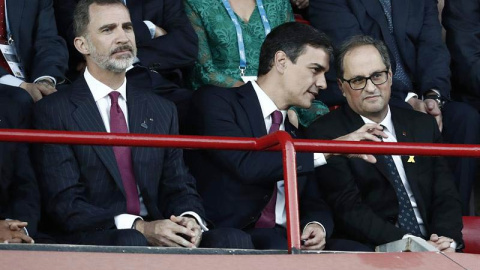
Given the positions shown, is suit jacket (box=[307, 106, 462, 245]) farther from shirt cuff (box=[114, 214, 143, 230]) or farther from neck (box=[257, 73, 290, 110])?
shirt cuff (box=[114, 214, 143, 230])

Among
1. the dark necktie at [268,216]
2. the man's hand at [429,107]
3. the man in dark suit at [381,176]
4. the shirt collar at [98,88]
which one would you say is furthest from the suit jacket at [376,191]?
the shirt collar at [98,88]

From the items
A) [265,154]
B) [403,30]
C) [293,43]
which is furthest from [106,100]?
[403,30]

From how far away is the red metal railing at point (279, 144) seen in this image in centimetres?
376

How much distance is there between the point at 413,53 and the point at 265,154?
1.56 m

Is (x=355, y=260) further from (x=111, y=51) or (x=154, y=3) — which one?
(x=154, y=3)

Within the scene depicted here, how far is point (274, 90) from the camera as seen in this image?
16.7ft

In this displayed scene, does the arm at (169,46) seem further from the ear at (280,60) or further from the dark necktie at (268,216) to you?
the dark necktie at (268,216)

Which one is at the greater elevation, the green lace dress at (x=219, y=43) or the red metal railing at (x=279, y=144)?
the green lace dress at (x=219, y=43)

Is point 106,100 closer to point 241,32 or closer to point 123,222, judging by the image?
point 123,222

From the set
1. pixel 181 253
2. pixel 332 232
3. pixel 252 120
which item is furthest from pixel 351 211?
pixel 181 253

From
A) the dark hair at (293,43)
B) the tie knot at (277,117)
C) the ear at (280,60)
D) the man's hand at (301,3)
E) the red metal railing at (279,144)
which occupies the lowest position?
the red metal railing at (279,144)

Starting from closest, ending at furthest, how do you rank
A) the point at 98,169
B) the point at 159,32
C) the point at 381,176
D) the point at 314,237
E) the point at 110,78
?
the point at 98,169
the point at 314,237
the point at 110,78
the point at 381,176
the point at 159,32

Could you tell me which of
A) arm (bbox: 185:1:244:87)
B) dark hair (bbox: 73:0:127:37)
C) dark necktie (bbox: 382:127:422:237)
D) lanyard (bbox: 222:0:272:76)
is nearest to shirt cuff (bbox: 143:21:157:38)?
arm (bbox: 185:1:244:87)

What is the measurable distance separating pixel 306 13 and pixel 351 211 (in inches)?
67.4
